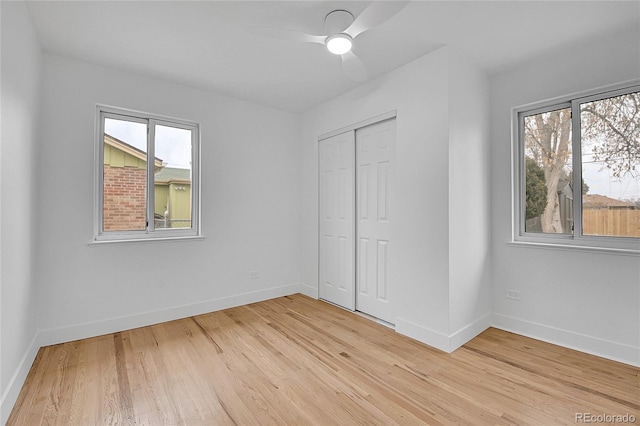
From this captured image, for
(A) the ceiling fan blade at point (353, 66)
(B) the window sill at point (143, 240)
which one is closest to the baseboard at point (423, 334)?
(A) the ceiling fan blade at point (353, 66)

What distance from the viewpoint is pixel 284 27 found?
90.0 inches

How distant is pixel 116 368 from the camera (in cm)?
227

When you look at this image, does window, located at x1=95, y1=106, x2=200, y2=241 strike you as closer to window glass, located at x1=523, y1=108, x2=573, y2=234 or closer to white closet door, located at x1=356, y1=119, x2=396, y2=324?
white closet door, located at x1=356, y1=119, x2=396, y2=324

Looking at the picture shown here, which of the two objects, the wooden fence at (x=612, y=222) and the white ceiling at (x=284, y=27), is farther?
the wooden fence at (x=612, y=222)

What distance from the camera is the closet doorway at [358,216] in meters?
3.17

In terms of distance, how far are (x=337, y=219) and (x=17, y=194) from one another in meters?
2.89

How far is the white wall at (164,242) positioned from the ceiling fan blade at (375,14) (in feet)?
7.24

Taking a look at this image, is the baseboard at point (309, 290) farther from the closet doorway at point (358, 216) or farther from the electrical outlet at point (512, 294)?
the electrical outlet at point (512, 294)

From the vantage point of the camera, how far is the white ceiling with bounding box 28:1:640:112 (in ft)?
6.74

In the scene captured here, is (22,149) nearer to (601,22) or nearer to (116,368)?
(116,368)

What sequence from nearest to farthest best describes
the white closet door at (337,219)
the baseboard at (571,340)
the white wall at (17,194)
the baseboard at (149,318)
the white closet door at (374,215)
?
the white wall at (17,194)
the baseboard at (571,340)
the baseboard at (149,318)
the white closet door at (374,215)
the white closet door at (337,219)

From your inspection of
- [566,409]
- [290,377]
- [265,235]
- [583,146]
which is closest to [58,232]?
[265,235]

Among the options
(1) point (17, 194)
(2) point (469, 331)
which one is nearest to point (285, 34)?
(1) point (17, 194)

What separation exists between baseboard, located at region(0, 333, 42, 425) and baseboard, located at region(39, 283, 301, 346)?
196 millimetres
